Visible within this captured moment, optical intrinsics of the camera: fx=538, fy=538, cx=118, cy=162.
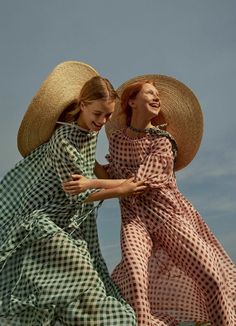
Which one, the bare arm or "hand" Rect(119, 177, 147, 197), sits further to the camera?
"hand" Rect(119, 177, 147, 197)

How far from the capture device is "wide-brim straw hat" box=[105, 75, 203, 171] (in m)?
5.45

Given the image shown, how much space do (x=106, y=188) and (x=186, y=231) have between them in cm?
80

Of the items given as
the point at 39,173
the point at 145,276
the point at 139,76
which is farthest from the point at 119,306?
the point at 139,76

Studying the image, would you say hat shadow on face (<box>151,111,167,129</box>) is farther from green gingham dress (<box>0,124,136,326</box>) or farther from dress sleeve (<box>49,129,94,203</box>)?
dress sleeve (<box>49,129,94,203</box>)

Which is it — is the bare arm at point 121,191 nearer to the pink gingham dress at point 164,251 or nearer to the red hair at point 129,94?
the pink gingham dress at point 164,251

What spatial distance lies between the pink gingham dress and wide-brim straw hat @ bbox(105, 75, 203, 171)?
31 centimetres

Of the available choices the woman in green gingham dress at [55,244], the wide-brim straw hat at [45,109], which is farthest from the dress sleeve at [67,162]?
the wide-brim straw hat at [45,109]

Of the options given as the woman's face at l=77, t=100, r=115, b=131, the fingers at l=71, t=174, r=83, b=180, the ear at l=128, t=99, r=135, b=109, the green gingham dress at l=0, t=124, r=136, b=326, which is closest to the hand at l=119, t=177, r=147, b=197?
the green gingham dress at l=0, t=124, r=136, b=326

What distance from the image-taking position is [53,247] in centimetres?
402

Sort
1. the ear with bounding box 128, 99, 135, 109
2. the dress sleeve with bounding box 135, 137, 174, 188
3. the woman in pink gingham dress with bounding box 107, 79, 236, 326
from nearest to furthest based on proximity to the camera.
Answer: the woman in pink gingham dress with bounding box 107, 79, 236, 326
the dress sleeve with bounding box 135, 137, 174, 188
the ear with bounding box 128, 99, 135, 109

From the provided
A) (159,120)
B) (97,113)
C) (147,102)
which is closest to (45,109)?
(97,113)

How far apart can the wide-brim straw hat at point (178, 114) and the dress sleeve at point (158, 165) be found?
1.56 feet

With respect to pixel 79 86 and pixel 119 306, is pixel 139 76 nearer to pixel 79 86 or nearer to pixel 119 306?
pixel 79 86

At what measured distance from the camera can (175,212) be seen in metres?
4.78
